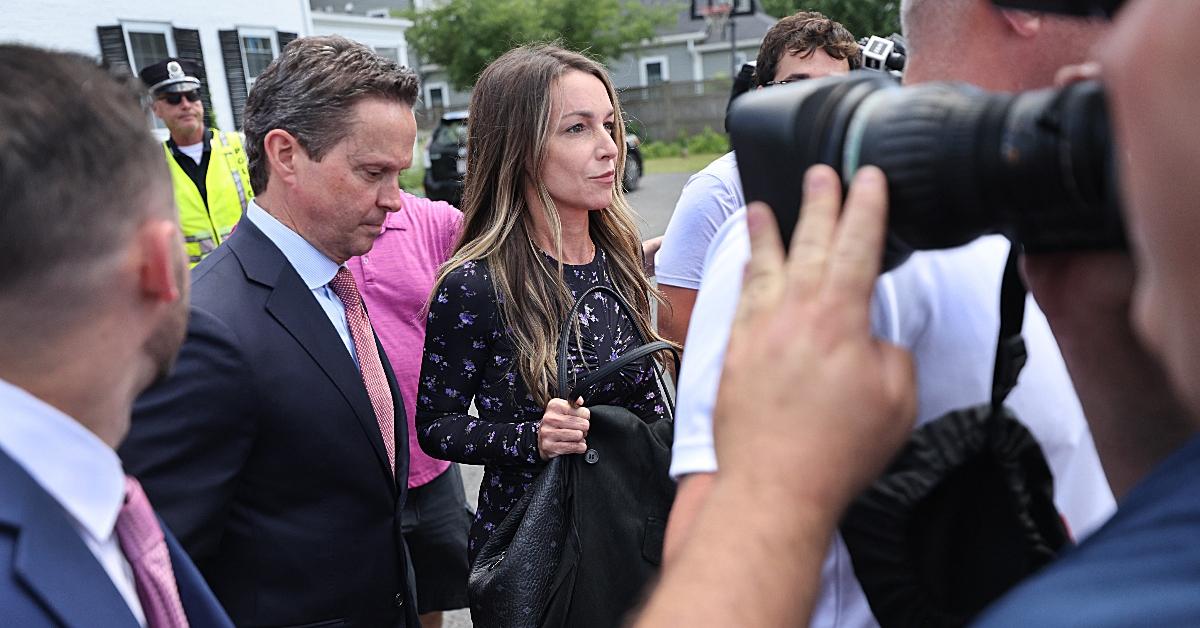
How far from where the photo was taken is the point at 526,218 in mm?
2645

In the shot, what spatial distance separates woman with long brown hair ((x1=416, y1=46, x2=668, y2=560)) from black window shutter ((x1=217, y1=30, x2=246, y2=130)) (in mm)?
16222

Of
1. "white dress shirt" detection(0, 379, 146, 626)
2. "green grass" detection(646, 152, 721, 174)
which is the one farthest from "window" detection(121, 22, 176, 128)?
"white dress shirt" detection(0, 379, 146, 626)

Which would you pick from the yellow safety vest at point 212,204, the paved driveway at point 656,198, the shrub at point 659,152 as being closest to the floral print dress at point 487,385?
the yellow safety vest at point 212,204

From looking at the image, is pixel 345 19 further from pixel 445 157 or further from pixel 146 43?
pixel 445 157

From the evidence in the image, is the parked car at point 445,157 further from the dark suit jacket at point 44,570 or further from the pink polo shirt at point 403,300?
the dark suit jacket at point 44,570

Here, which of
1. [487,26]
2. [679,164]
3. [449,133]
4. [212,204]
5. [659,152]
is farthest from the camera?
[487,26]

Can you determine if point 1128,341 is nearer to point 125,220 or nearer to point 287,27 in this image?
point 125,220

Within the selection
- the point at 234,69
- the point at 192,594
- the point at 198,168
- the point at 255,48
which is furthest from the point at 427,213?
the point at 255,48

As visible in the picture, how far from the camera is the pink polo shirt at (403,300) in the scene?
10.2ft

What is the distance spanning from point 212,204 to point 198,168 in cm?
38

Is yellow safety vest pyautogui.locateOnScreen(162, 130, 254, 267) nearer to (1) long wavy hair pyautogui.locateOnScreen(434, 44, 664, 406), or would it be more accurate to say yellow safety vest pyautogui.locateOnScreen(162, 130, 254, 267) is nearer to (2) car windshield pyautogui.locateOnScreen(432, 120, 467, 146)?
(1) long wavy hair pyautogui.locateOnScreen(434, 44, 664, 406)

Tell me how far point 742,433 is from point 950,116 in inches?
12.2

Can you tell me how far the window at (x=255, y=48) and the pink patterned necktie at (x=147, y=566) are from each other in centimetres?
1778

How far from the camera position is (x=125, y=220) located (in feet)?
3.77
